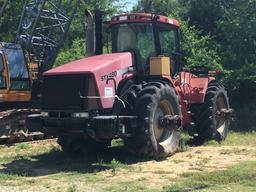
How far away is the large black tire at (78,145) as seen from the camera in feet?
39.9

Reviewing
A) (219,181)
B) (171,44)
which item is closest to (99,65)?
(171,44)

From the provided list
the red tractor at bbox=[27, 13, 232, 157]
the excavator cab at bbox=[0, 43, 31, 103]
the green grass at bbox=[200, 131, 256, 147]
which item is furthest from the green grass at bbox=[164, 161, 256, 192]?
the excavator cab at bbox=[0, 43, 31, 103]

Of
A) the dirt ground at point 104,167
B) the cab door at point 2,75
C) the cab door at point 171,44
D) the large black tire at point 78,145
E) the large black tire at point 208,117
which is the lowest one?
the dirt ground at point 104,167

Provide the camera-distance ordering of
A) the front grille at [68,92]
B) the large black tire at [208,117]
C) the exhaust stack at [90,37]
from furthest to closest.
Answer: the large black tire at [208,117], the exhaust stack at [90,37], the front grille at [68,92]

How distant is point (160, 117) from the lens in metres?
11.7

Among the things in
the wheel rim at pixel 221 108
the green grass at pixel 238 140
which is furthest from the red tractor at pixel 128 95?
the wheel rim at pixel 221 108

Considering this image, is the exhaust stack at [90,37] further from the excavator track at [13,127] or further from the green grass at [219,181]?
the green grass at [219,181]

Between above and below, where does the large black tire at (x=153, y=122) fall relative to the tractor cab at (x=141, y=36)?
below

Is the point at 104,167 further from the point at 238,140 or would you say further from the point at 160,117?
the point at 238,140

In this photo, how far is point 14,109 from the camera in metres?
15.5

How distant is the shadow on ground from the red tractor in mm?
402

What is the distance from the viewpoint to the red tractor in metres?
10.5

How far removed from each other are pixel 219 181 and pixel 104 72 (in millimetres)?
3437

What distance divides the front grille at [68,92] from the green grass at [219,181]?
2.55 metres
